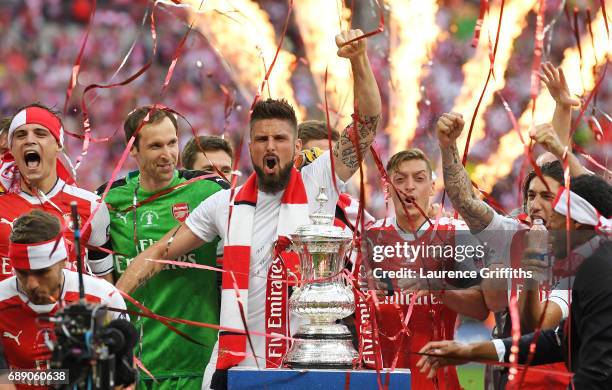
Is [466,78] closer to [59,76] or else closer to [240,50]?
[240,50]

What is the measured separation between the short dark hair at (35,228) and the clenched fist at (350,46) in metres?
1.60

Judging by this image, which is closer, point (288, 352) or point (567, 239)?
point (567, 239)

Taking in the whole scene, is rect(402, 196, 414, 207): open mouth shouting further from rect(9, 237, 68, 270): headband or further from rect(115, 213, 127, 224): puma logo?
rect(9, 237, 68, 270): headband

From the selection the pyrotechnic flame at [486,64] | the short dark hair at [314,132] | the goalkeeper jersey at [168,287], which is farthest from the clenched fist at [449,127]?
the pyrotechnic flame at [486,64]

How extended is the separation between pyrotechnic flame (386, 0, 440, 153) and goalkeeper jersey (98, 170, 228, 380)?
6.40 m

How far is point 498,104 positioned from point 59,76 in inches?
262

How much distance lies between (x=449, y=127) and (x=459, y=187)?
1.11ft

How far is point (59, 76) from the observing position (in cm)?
1772

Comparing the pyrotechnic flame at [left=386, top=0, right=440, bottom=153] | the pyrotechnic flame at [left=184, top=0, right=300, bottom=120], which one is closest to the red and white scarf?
the pyrotechnic flame at [left=184, top=0, right=300, bottom=120]

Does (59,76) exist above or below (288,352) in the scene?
above

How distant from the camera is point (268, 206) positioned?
6047mm

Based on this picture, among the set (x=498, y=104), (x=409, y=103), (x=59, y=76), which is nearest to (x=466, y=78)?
(x=498, y=104)

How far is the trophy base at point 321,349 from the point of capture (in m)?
5.14

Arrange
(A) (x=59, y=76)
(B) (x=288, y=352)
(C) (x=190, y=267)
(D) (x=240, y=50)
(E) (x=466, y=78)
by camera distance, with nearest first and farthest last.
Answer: (B) (x=288, y=352)
(C) (x=190, y=267)
(D) (x=240, y=50)
(E) (x=466, y=78)
(A) (x=59, y=76)
